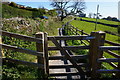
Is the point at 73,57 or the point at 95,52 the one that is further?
the point at 73,57

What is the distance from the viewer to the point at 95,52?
353cm

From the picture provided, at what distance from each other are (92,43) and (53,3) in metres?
38.9

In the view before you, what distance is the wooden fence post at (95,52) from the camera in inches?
136

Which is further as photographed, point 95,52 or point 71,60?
point 71,60

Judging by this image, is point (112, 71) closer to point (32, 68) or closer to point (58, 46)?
point (58, 46)

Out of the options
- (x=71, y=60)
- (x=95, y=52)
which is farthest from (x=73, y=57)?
(x=95, y=52)

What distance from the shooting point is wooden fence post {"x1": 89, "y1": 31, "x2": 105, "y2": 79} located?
3.46m

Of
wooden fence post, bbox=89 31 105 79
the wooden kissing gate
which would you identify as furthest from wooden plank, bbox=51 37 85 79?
wooden fence post, bbox=89 31 105 79

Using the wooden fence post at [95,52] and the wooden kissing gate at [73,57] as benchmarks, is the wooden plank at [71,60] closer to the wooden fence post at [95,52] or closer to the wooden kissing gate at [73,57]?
the wooden kissing gate at [73,57]

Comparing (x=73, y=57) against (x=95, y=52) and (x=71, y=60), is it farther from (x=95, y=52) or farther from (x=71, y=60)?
(x=95, y=52)

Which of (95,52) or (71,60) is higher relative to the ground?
(95,52)

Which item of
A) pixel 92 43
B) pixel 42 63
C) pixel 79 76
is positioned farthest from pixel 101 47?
pixel 42 63

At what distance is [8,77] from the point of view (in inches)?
134

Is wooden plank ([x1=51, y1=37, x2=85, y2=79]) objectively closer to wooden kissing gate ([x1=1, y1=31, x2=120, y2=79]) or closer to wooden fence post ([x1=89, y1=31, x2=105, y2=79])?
wooden kissing gate ([x1=1, y1=31, x2=120, y2=79])
